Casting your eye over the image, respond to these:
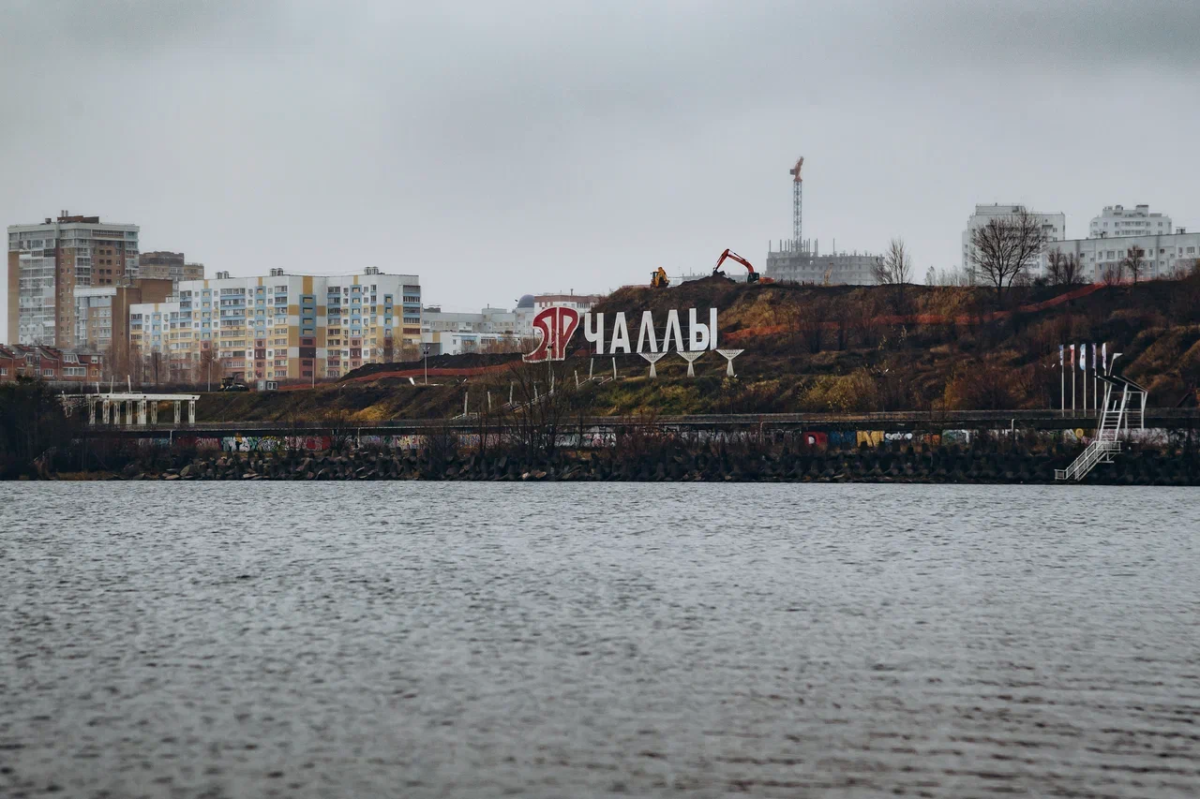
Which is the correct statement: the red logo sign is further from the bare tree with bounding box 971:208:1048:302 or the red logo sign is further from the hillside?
the bare tree with bounding box 971:208:1048:302

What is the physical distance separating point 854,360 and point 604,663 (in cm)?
10385

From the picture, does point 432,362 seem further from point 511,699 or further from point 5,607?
point 511,699

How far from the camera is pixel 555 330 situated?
12838 centimetres

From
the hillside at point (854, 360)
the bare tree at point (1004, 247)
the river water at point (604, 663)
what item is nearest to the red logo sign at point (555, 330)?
the hillside at point (854, 360)

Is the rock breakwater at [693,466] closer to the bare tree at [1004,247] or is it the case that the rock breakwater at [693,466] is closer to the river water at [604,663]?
the river water at [604,663]

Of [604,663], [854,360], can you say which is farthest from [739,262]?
[604,663]

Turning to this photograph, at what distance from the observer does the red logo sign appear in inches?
5039

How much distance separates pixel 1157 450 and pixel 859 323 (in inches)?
2442

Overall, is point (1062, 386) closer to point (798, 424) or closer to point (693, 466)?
point (798, 424)

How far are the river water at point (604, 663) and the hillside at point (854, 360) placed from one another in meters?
60.8

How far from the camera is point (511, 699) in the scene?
23.1m

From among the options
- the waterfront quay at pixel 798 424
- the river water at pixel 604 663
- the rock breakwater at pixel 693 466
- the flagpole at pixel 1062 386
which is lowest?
the river water at pixel 604 663

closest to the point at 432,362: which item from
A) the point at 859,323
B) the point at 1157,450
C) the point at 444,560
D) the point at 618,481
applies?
the point at 859,323

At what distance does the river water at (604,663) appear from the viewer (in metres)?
18.7
